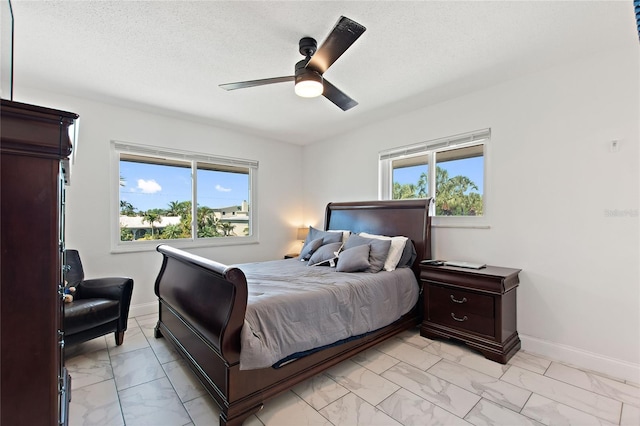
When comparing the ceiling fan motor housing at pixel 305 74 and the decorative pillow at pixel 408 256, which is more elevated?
the ceiling fan motor housing at pixel 305 74

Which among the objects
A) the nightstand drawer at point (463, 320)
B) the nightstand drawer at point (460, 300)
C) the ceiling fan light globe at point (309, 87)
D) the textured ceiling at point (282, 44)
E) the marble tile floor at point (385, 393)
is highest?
the textured ceiling at point (282, 44)

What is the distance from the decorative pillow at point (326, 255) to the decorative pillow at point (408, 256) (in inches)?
29.0

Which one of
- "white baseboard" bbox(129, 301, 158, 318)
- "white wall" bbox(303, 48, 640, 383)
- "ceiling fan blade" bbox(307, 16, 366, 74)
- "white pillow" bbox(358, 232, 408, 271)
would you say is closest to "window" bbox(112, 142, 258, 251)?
"white baseboard" bbox(129, 301, 158, 318)

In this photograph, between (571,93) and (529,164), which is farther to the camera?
(529,164)

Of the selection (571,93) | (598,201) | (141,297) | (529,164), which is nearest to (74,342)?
(141,297)

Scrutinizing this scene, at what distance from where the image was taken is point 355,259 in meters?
3.04

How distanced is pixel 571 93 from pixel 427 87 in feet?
3.97

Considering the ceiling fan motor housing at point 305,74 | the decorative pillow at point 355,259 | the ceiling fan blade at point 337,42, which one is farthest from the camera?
the decorative pillow at point 355,259

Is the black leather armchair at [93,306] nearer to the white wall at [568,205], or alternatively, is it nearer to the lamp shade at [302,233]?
the lamp shade at [302,233]

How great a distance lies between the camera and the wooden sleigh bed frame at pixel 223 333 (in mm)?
1716

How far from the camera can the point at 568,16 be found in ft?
6.38

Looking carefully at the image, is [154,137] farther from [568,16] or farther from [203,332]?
[568,16]

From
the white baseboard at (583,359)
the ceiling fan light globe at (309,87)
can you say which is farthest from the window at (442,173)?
the ceiling fan light globe at (309,87)

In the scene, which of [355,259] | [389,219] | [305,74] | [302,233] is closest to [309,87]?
[305,74]
